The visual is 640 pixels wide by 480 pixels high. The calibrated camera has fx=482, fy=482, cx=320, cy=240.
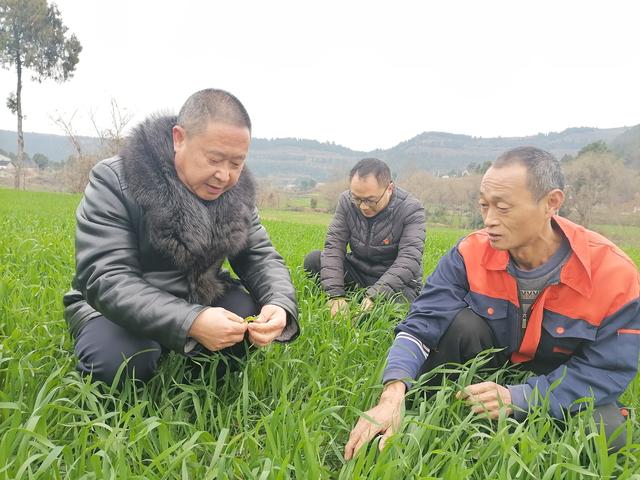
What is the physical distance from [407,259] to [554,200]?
70.0 inches

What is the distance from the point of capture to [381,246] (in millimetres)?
3797

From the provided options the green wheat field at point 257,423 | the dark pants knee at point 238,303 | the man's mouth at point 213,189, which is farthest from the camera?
the dark pants knee at point 238,303

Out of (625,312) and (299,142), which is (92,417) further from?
(299,142)

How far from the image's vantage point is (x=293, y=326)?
2.09m

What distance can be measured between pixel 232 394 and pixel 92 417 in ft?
1.80

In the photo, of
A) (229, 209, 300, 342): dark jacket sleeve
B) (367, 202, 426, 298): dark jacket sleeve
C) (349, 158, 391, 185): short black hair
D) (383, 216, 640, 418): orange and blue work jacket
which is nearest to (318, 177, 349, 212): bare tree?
(367, 202, 426, 298): dark jacket sleeve

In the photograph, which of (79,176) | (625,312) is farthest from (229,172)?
(79,176)

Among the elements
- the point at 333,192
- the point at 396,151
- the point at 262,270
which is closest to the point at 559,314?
the point at 262,270

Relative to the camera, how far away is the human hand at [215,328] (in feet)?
5.63

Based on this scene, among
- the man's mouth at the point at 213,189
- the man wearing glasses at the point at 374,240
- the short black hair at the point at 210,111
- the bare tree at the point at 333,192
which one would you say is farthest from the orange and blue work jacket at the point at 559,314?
the bare tree at the point at 333,192

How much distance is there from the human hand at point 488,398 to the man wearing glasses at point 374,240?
1473 mm

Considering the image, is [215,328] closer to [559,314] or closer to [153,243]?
[153,243]

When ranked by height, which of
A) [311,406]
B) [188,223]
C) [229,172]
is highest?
[229,172]

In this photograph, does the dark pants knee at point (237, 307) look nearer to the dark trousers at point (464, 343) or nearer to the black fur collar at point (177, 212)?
the black fur collar at point (177, 212)
